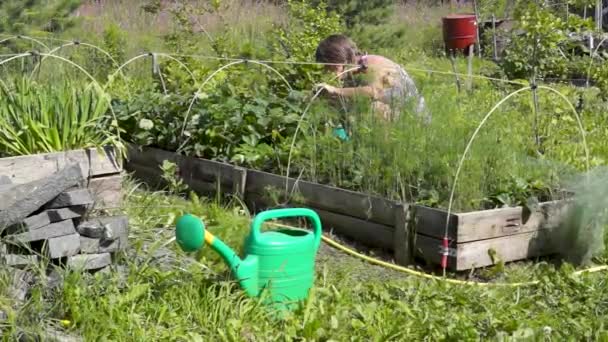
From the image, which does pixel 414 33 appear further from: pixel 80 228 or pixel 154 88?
pixel 80 228

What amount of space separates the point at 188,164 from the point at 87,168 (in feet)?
4.59

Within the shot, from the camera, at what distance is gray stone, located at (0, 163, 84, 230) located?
4.27 metres

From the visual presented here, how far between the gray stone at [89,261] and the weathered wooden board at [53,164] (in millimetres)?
1030

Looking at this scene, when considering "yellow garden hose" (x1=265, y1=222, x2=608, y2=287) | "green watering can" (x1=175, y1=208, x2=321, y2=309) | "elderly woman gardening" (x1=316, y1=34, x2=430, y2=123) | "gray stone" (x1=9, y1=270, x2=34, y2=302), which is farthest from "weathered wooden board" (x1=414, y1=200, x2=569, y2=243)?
"gray stone" (x1=9, y1=270, x2=34, y2=302)

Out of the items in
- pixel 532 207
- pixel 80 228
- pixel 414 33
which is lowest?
pixel 414 33

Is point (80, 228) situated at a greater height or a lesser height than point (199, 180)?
greater

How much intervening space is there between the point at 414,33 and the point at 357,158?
11.0 metres

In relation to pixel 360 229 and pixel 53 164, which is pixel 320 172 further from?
pixel 53 164

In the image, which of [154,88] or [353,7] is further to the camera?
[353,7]

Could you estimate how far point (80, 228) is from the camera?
4.49 metres

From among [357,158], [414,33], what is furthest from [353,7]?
[357,158]

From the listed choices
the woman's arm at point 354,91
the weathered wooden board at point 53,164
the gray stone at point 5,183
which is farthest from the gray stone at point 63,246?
the woman's arm at point 354,91

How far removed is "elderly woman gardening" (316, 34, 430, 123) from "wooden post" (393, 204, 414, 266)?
0.76 meters

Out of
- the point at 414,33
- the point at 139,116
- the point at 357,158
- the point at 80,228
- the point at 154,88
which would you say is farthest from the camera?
the point at 414,33
